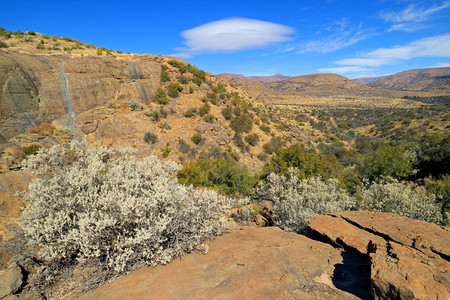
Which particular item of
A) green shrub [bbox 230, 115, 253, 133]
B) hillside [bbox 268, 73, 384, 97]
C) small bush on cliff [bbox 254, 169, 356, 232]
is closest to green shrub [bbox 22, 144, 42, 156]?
small bush on cliff [bbox 254, 169, 356, 232]

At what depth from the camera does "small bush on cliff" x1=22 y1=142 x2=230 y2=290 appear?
5.24 metres

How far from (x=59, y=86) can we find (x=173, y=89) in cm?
1022

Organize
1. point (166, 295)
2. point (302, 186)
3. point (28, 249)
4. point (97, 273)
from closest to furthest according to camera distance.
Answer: point (166, 295) < point (97, 273) < point (28, 249) < point (302, 186)

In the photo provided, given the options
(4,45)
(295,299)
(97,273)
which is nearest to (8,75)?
(4,45)

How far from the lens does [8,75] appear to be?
1558cm

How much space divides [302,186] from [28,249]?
33.8 feet

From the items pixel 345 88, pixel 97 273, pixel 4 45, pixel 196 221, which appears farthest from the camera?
pixel 345 88

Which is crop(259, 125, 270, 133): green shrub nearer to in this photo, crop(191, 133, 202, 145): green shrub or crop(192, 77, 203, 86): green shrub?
crop(192, 77, 203, 86): green shrub

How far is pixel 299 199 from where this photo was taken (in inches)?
388

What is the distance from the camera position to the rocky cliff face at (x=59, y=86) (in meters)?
15.6

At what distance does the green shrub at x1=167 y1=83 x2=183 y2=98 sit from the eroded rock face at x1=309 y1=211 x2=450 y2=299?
69.7ft

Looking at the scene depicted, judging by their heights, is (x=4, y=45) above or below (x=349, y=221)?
above

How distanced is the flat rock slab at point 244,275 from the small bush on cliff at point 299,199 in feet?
7.67

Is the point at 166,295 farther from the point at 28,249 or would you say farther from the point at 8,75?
the point at 8,75
